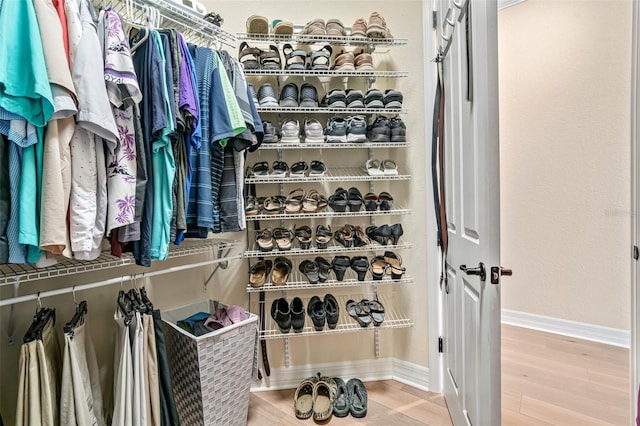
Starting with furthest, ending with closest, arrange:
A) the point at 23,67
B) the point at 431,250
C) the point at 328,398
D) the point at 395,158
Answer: the point at 395,158, the point at 431,250, the point at 328,398, the point at 23,67

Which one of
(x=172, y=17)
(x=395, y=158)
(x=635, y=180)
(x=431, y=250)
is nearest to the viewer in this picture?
(x=635, y=180)

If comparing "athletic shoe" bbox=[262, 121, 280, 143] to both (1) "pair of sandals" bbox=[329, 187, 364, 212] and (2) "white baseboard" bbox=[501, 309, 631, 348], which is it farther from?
(2) "white baseboard" bbox=[501, 309, 631, 348]

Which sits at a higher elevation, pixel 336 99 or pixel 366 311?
pixel 336 99

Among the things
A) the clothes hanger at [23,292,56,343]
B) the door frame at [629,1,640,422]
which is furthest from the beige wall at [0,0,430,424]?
the door frame at [629,1,640,422]

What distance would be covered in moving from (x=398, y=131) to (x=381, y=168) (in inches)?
8.5

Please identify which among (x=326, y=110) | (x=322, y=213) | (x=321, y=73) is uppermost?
(x=321, y=73)

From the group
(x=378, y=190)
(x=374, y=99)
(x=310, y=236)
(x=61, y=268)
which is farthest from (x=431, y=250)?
(x=61, y=268)

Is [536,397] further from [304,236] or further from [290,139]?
[290,139]

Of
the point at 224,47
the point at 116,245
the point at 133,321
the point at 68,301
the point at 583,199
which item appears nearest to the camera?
the point at 116,245

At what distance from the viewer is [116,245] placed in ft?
3.38

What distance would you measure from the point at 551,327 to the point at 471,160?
2116 millimetres

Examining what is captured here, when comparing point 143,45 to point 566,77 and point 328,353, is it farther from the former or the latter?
point 566,77

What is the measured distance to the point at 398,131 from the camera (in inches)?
64.9

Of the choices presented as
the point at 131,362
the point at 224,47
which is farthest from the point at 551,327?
the point at 224,47
